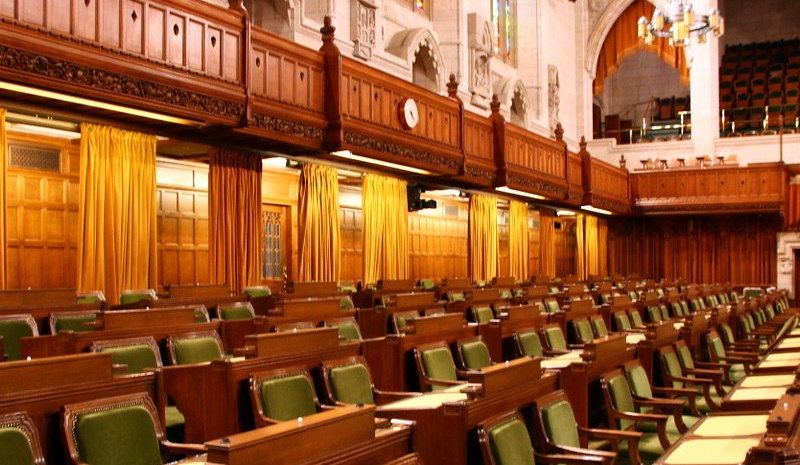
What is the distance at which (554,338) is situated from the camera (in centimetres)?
656

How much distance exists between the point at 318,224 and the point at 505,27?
11417 millimetres

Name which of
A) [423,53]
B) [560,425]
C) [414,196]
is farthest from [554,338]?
[423,53]

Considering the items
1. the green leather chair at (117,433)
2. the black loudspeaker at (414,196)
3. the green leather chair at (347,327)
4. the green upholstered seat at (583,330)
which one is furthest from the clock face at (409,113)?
the green leather chair at (117,433)

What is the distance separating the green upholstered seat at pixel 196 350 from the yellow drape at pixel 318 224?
18.8ft

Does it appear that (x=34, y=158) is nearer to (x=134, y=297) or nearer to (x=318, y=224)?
(x=134, y=297)

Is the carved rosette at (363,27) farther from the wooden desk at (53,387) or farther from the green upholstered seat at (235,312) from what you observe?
the wooden desk at (53,387)

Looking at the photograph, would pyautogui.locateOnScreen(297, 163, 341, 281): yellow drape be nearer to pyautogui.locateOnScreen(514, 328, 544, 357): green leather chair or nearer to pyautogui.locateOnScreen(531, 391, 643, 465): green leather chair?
pyautogui.locateOnScreen(514, 328, 544, 357): green leather chair

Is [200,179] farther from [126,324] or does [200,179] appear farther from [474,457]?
[474,457]

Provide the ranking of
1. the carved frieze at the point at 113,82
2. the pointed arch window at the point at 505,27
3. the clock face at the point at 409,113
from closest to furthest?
the carved frieze at the point at 113,82, the clock face at the point at 409,113, the pointed arch window at the point at 505,27

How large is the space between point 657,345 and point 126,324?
3728 mm

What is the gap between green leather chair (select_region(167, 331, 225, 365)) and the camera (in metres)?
4.74

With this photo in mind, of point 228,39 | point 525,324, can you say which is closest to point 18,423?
point 525,324

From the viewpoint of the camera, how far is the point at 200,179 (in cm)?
1158

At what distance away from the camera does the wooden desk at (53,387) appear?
308 centimetres
